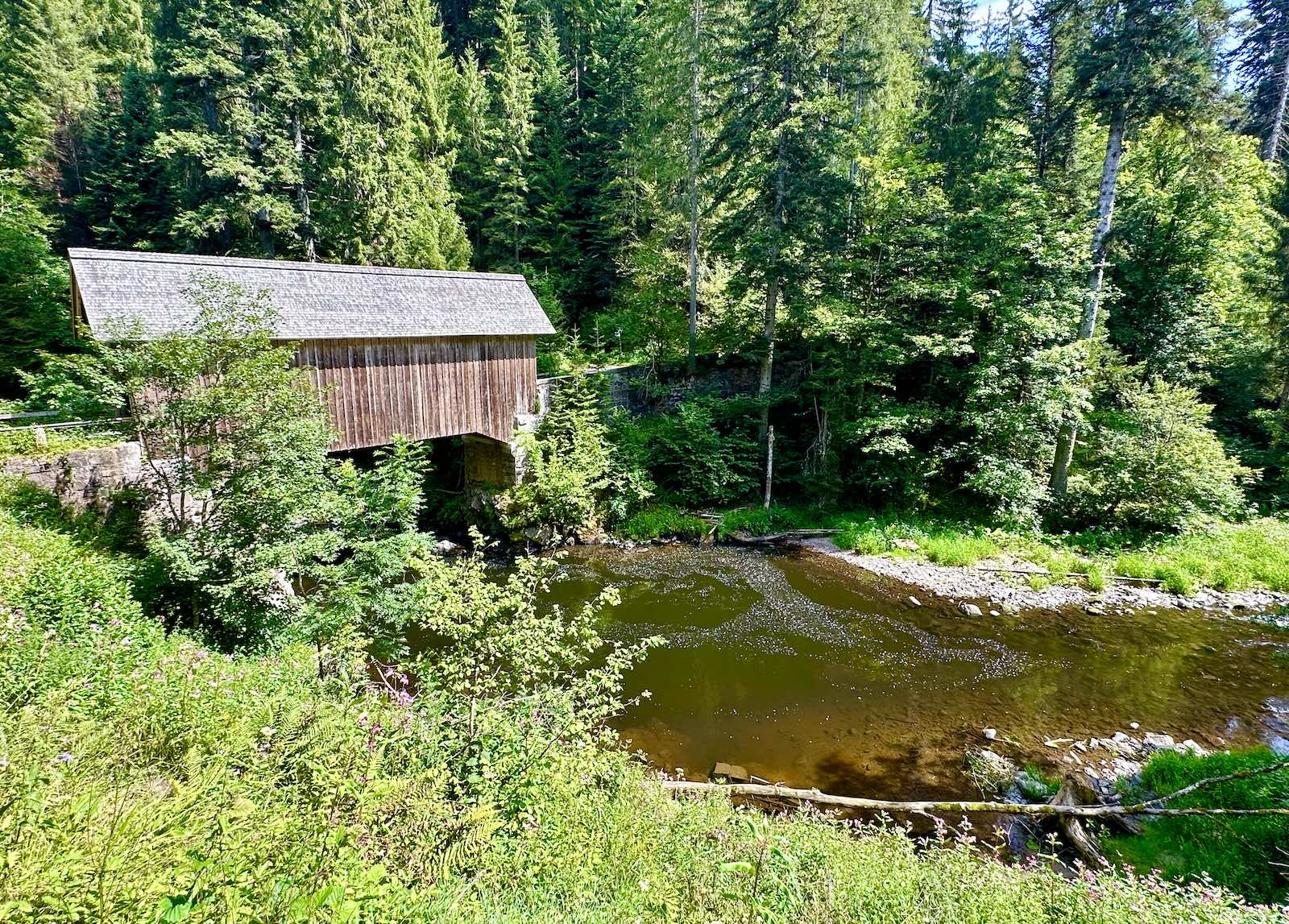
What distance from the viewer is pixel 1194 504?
44.2 ft

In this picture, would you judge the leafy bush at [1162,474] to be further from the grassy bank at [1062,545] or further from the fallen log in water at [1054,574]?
the fallen log in water at [1054,574]

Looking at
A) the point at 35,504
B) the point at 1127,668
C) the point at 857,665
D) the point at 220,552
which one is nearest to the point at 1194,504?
the point at 1127,668

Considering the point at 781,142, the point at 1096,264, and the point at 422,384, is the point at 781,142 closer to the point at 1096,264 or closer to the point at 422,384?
the point at 1096,264

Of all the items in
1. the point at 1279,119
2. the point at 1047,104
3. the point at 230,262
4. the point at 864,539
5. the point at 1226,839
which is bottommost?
the point at 864,539

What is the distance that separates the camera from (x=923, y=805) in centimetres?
627

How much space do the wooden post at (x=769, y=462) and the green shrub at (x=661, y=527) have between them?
2062mm

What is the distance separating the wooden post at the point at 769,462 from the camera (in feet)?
52.0

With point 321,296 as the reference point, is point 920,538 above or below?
below

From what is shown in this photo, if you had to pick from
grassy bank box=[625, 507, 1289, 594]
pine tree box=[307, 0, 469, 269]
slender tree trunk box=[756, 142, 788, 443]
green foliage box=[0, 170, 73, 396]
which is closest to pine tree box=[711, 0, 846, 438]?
slender tree trunk box=[756, 142, 788, 443]

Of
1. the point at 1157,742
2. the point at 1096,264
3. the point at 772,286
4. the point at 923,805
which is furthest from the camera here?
the point at 772,286

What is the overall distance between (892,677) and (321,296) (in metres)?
13.5

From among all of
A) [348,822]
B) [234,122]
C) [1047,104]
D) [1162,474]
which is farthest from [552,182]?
[348,822]

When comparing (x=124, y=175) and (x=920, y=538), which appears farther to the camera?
(x=124, y=175)

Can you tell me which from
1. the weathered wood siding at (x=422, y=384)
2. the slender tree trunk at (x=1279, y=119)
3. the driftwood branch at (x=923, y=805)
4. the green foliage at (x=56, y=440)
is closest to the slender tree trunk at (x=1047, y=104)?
the slender tree trunk at (x=1279, y=119)
